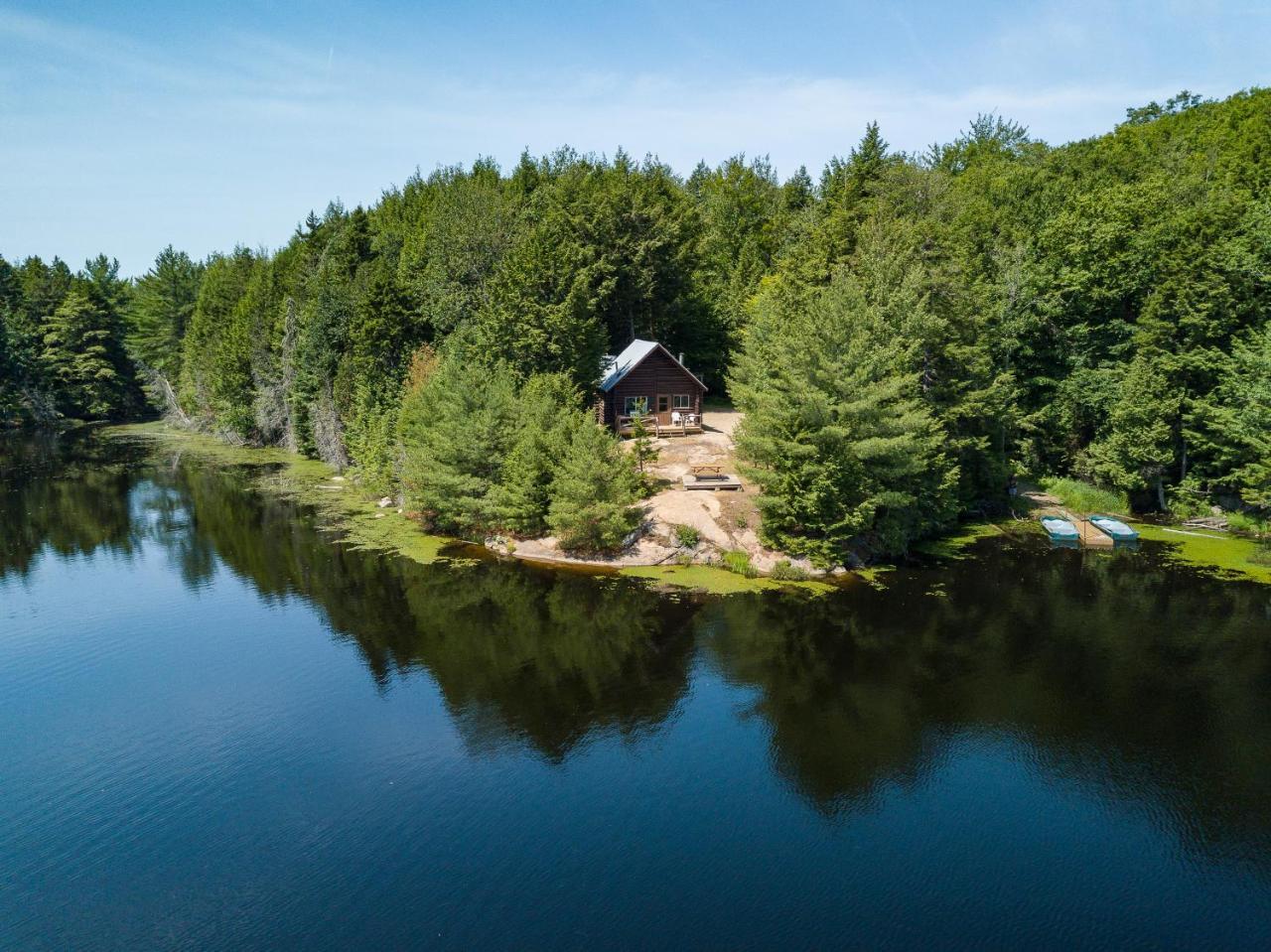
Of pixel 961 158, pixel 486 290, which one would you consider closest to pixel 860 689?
pixel 486 290

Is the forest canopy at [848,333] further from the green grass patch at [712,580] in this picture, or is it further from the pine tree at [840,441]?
the green grass patch at [712,580]

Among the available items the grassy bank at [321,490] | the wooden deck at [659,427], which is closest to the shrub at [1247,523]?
the wooden deck at [659,427]

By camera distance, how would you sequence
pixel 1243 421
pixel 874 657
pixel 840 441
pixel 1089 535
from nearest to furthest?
pixel 874 657, pixel 840 441, pixel 1243 421, pixel 1089 535

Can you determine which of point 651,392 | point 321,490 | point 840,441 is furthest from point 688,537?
point 321,490

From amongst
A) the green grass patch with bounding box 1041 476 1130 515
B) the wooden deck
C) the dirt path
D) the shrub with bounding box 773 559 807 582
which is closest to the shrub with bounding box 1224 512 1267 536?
the green grass patch with bounding box 1041 476 1130 515

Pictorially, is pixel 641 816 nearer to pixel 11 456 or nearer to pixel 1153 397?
pixel 1153 397

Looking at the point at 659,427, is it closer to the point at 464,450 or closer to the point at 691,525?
the point at 691,525
